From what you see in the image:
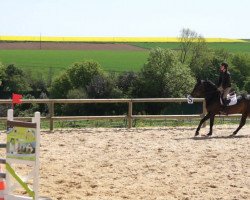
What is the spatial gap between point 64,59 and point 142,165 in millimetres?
72005

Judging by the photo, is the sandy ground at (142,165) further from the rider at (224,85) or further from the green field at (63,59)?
the green field at (63,59)

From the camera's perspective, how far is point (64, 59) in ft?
268

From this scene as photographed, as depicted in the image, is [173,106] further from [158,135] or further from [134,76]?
[158,135]

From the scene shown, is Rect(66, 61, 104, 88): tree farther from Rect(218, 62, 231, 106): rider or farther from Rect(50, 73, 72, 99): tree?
Rect(218, 62, 231, 106): rider

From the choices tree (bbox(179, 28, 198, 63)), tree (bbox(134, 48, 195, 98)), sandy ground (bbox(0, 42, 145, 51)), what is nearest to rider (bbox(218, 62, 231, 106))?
tree (bbox(134, 48, 195, 98))

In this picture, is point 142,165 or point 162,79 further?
point 162,79

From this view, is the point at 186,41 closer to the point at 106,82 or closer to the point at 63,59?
the point at 63,59

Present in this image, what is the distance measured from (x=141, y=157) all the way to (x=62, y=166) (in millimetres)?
1805

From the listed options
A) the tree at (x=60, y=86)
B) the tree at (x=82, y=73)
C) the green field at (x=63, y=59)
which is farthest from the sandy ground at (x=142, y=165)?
the green field at (x=63, y=59)

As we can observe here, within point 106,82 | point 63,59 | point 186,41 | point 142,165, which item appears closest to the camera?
point 142,165

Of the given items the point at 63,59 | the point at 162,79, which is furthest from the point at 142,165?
the point at 63,59

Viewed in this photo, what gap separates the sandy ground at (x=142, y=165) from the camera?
8.66m

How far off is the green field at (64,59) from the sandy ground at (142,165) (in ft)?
175

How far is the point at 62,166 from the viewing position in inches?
419
